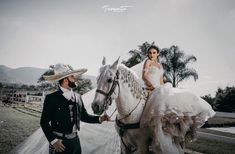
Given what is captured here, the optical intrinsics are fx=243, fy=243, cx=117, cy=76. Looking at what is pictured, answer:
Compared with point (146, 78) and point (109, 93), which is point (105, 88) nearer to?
point (109, 93)

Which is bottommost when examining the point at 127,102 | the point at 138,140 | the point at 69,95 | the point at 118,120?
the point at 138,140

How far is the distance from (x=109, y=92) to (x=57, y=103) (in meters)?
0.80

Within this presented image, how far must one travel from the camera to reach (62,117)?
11.8 feet

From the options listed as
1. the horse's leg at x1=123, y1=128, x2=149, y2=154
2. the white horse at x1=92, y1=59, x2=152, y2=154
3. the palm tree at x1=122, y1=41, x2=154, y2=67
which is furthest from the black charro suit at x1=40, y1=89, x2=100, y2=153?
the palm tree at x1=122, y1=41, x2=154, y2=67

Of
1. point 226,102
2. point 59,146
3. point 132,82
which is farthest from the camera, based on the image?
point 226,102

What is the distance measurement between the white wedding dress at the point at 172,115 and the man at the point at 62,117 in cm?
109

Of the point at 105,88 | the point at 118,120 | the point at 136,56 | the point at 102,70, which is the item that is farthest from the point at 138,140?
the point at 136,56

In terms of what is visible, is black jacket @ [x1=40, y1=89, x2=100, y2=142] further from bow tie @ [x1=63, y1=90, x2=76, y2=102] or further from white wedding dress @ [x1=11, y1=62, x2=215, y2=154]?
white wedding dress @ [x1=11, y1=62, x2=215, y2=154]

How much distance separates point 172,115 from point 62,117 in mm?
1740

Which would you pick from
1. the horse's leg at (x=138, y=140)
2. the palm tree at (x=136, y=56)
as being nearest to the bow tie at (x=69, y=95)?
the horse's leg at (x=138, y=140)

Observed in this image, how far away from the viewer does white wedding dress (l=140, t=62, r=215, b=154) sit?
3.86 metres

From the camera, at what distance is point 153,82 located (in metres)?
4.55

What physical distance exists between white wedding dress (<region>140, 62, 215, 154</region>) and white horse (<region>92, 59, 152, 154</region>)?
16 centimetres

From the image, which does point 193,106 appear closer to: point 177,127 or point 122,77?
point 177,127
